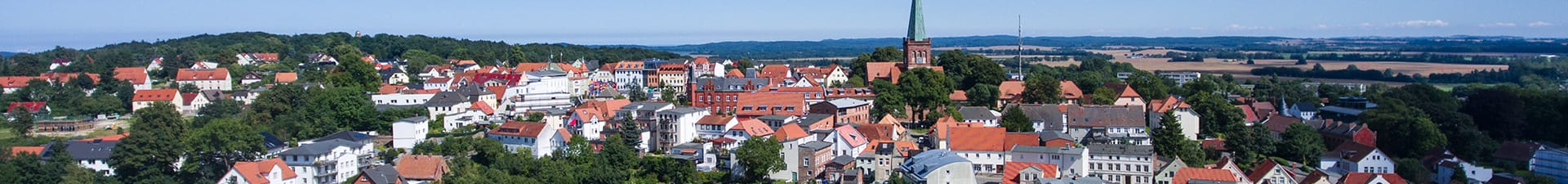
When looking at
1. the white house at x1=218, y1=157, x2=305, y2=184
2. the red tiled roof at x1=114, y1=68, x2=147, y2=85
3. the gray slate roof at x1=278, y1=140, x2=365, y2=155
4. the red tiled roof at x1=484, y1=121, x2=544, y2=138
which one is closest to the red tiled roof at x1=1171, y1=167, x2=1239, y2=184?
the red tiled roof at x1=484, y1=121, x2=544, y2=138

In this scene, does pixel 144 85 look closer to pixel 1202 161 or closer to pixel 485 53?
pixel 485 53

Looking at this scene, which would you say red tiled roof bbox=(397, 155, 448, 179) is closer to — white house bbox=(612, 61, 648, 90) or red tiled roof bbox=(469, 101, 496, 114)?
red tiled roof bbox=(469, 101, 496, 114)

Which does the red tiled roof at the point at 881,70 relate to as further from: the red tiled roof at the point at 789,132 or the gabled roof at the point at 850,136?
the red tiled roof at the point at 789,132

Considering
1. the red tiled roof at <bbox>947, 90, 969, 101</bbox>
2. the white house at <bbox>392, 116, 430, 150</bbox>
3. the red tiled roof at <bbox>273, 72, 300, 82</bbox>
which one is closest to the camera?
the white house at <bbox>392, 116, 430, 150</bbox>

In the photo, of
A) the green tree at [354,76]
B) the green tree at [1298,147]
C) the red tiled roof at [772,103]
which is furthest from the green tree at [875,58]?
the green tree at [1298,147]

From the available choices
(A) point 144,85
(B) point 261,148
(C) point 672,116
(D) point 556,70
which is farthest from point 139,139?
(A) point 144,85

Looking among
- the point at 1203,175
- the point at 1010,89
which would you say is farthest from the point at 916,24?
the point at 1203,175

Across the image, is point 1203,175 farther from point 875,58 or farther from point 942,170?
point 875,58
